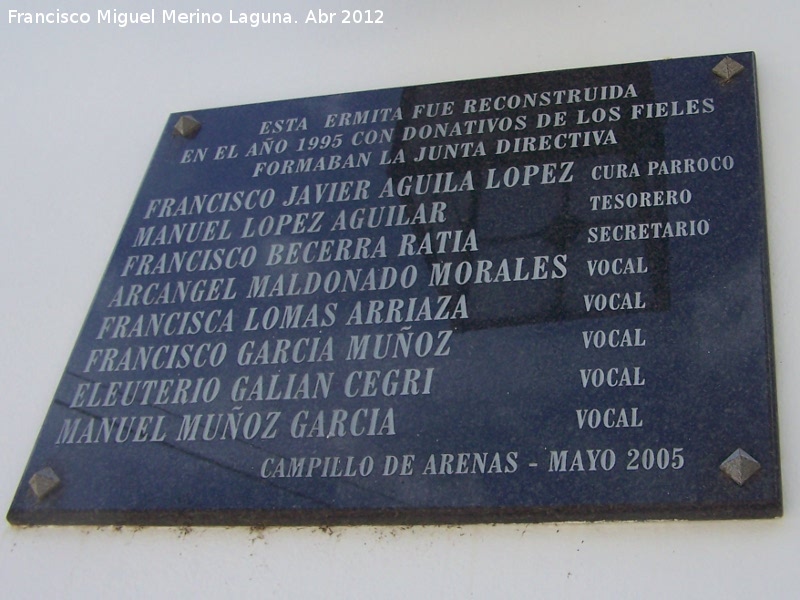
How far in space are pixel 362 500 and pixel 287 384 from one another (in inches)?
14.8

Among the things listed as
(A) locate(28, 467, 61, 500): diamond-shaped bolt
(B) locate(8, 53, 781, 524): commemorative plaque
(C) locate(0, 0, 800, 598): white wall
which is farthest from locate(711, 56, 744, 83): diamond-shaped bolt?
(A) locate(28, 467, 61, 500): diamond-shaped bolt

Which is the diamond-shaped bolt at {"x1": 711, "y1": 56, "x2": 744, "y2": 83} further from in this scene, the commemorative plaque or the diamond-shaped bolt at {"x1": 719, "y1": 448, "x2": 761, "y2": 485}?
the diamond-shaped bolt at {"x1": 719, "y1": 448, "x2": 761, "y2": 485}

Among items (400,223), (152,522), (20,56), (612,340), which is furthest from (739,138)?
(20,56)

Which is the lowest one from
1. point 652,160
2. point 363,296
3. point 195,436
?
point 195,436

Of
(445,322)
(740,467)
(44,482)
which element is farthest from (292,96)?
(740,467)

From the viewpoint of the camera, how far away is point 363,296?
2.73 m

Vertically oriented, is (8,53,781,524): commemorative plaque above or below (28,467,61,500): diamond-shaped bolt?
above

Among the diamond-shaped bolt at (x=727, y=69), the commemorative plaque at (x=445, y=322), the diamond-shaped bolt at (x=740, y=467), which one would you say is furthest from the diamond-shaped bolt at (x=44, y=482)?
the diamond-shaped bolt at (x=727, y=69)

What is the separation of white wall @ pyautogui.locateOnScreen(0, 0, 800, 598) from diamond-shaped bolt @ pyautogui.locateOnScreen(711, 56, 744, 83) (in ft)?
0.37

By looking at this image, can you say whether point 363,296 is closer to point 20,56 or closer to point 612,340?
point 612,340

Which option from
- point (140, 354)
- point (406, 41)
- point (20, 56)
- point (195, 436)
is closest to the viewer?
point (195, 436)

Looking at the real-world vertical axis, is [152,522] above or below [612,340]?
below

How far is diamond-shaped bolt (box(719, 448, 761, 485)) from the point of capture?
222 centimetres

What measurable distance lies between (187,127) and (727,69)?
1529 millimetres
